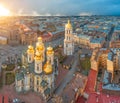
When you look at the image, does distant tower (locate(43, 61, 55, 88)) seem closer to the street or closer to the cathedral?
the cathedral

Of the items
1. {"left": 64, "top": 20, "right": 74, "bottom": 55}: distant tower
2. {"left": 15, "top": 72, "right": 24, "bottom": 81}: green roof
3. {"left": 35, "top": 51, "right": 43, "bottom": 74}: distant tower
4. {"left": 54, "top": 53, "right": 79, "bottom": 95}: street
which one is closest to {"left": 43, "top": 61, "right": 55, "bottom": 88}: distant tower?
{"left": 35, "top": 51, "right": 43, "bottom": 74}: distant tower

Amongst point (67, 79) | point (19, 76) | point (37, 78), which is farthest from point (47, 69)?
point (67, 79)

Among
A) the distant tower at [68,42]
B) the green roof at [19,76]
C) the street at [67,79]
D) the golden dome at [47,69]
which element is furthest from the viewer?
the distant tower at [68,42]

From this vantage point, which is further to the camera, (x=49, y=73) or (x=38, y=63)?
(x=49, y=73)

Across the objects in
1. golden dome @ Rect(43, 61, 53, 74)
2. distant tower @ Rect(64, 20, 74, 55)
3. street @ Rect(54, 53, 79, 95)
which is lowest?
street @ Rect(54, 53, 79, 95)

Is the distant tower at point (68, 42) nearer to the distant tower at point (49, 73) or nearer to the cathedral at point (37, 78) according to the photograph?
the cathedral at point (37, 78)

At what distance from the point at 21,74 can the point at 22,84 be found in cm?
103

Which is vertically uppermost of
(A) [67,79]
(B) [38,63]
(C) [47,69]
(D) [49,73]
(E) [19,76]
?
(B) [38,63]

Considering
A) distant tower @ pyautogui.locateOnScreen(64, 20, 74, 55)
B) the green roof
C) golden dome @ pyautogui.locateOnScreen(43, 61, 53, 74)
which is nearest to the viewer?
the green roof

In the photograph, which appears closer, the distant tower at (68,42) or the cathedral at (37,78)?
the cathedral at (37,78)

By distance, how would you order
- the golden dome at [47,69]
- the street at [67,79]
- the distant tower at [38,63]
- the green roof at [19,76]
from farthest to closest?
the street at [67,79], the golden dome at [47,69], the distant tower at [38,63], the green roof at [19,76]

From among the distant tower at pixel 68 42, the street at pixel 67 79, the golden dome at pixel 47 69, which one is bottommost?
the street at pixel 67 79

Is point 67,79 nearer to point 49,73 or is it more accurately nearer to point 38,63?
point 49,73

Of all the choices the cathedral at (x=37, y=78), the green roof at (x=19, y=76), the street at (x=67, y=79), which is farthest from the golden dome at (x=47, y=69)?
the green roof at (x=19, y=76)
